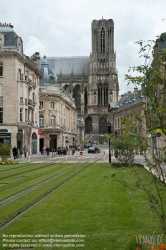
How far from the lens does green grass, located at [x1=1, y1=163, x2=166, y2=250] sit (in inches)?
324

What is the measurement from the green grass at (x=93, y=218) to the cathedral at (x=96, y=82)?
123 metres

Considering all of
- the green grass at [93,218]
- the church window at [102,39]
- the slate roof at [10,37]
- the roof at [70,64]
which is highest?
the church window at [102,39]

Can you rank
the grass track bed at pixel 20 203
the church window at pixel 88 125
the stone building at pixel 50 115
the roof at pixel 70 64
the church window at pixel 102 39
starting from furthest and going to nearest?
the roof at pixel 70 64 < the church window at pixel 102 39 < the church window at pixel 88 125 < the stone building at pixel 50 115 < the grass track bed at pixel 20 203

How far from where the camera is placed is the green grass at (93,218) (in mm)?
8219

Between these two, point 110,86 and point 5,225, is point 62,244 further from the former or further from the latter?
point 110,86

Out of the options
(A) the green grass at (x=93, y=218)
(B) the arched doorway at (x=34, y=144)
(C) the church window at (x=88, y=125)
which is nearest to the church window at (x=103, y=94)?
(C) the church window at (x=88, y=125)

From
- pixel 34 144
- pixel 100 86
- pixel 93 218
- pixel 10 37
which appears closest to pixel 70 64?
pixel 100 86

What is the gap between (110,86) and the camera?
449 feet

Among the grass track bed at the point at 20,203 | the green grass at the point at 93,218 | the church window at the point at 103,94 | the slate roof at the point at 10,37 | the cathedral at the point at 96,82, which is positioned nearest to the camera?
the green grass at the point at 93,218

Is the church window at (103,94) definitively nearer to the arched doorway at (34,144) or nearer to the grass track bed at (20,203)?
the arched doorway at (34,144)

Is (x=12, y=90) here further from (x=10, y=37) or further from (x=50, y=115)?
(x=50, y=115)

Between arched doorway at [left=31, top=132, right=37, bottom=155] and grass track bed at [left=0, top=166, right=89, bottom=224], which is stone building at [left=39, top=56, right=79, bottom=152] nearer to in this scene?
arched doorway at [left=31, top=132, right=37, bottom=155]

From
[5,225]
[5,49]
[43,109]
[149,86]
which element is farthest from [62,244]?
[43,109]

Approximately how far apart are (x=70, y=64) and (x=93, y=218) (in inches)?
5869
